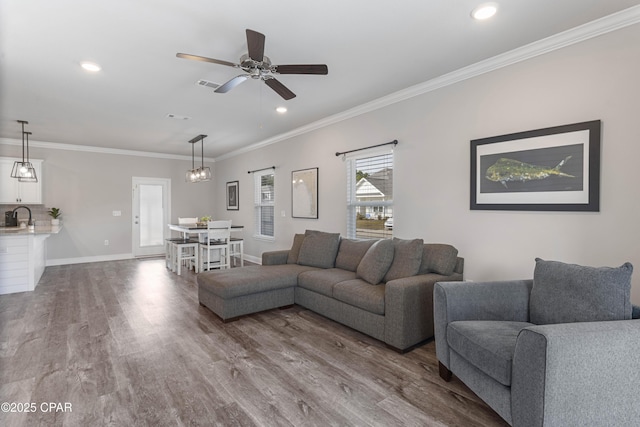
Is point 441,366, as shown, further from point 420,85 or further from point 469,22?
point 420,85

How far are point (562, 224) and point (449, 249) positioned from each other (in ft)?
3.12

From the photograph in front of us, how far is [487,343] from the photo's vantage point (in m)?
1.79

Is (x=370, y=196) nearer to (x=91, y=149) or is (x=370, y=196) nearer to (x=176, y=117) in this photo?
(x=176, y=117)

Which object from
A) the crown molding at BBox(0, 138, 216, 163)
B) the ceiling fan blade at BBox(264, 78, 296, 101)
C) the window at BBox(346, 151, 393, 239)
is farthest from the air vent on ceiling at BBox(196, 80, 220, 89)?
the crown molding at BBox(0, 138, 216, 163)

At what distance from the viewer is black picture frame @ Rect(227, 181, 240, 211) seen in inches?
312

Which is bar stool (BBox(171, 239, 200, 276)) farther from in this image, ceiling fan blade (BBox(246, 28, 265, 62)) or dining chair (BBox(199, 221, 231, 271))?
ceiling fan blade (BBox(246, 28, 265, 62))

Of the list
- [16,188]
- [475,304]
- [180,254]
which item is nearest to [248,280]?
[475,304]

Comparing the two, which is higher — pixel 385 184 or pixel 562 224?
pixel 385 184

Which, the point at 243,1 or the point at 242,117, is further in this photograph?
the point at 242,117

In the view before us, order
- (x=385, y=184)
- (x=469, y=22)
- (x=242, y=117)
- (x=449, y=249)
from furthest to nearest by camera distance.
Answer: (x=242, y=117) → (x=385, y=184) → (x=449, y=249) → (x=469, y=22)

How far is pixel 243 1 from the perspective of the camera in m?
2.21

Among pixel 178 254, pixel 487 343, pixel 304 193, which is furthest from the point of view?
pixel 178 254

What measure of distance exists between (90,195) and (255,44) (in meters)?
7.07

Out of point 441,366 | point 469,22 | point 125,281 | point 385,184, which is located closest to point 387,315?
point 441,366
